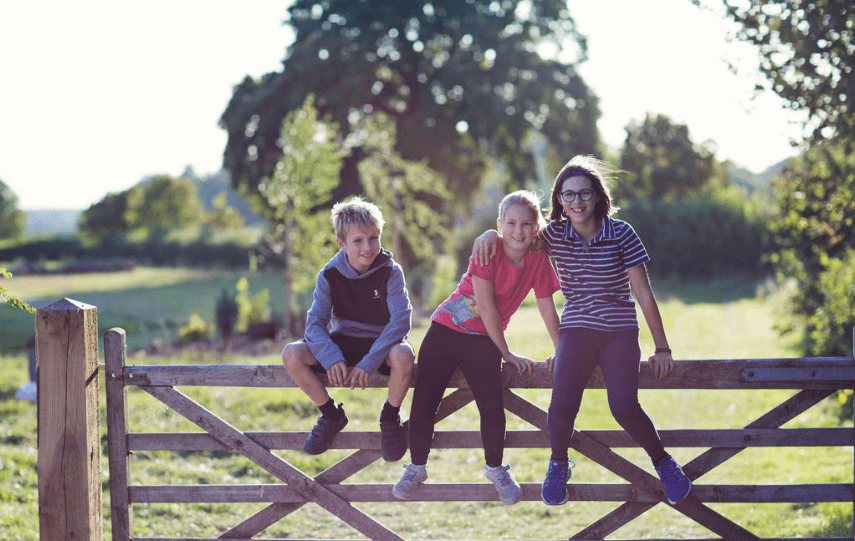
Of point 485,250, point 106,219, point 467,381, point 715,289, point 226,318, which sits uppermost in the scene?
point 106,219

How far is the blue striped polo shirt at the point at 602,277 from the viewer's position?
3.86 meters

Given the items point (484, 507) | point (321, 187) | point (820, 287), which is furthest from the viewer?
point (321, 187)

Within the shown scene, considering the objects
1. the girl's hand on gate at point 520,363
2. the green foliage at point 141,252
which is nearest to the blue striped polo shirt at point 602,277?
the girl's hand on gate at point 520,363

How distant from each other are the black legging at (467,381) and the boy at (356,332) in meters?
0.09

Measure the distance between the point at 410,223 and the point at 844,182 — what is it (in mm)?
15152

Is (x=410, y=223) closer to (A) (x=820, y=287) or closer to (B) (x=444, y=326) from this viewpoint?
(A) (x=820, y=287)

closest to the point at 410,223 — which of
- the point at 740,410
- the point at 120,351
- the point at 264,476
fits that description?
the point at 740,410

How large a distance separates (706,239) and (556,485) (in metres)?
36.3

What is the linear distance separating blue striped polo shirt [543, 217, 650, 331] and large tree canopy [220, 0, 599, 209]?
2069 cm

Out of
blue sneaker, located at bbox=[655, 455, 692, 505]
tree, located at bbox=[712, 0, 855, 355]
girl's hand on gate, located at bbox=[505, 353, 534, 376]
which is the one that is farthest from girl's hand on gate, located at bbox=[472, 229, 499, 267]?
tree, located at bbox=[712, 0, 855, 355]

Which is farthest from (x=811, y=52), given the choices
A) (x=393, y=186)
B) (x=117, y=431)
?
(x=393, y=186)

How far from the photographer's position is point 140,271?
4819 cm

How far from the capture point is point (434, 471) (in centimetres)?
789

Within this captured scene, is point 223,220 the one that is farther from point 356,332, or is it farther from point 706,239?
point 356,332
